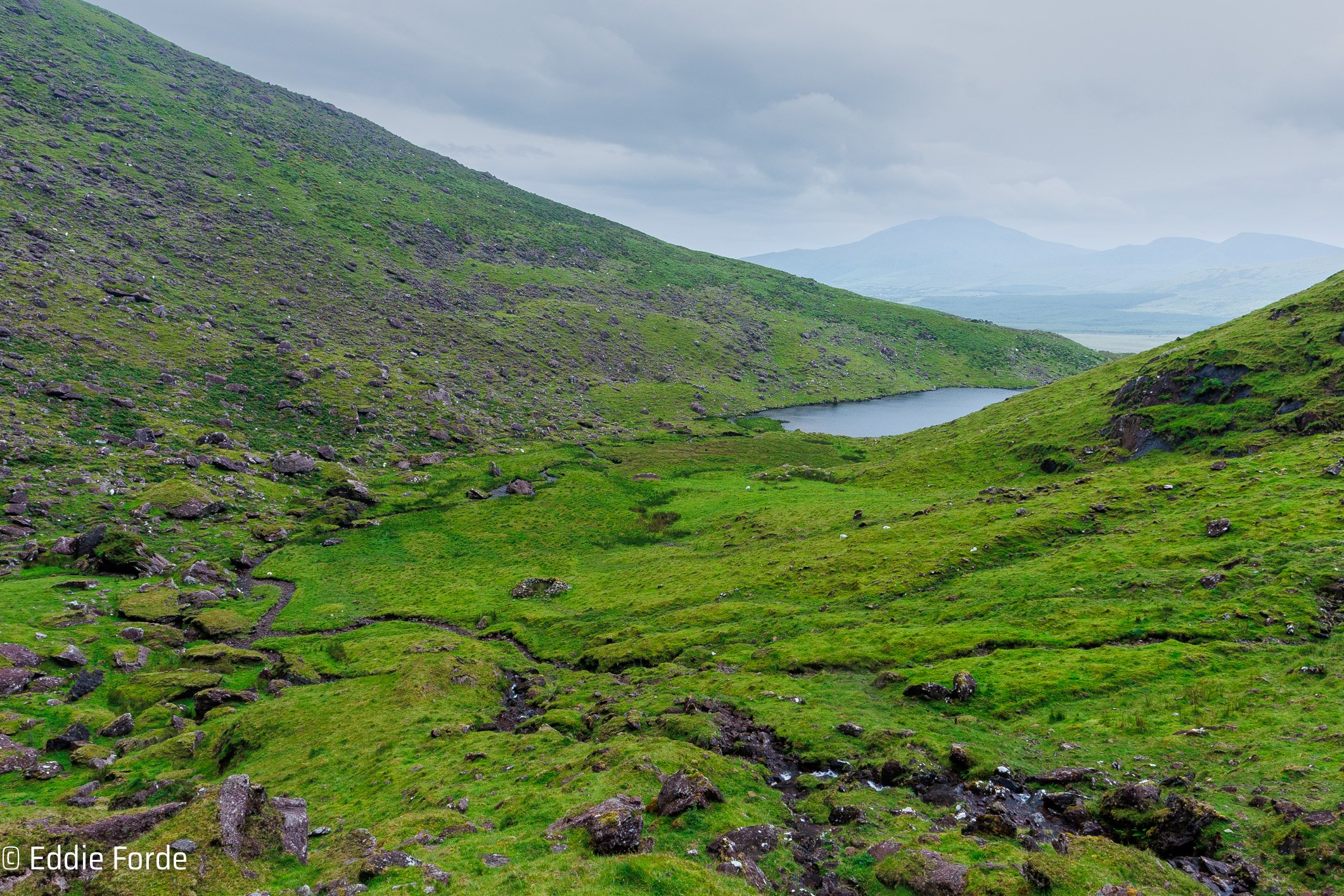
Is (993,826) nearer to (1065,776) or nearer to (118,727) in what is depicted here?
(1065,776)

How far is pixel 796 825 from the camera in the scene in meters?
22.8

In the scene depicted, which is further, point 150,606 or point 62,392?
point 62,392

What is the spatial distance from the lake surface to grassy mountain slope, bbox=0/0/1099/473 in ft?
27.2

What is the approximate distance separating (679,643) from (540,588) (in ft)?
77.3

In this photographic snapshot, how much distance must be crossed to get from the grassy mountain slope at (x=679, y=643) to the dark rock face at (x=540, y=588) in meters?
0.67

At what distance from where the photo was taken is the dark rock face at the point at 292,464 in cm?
8625

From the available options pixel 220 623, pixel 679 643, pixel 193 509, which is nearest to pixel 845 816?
pixel 679 643

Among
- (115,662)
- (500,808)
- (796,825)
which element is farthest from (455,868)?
(115,662)

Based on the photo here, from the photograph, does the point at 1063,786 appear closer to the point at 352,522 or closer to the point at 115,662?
the point at 115,662

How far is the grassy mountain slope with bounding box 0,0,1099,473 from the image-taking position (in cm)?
9388

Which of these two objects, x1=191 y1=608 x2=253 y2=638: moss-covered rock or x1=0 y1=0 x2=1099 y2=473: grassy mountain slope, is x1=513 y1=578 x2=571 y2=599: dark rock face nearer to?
x1=191 y1=608 x2=253 y2=638: moss-covered rock

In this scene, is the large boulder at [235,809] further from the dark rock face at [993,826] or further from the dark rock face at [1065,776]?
the dark rock face at [1065,776]

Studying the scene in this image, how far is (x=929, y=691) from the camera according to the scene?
3177cm

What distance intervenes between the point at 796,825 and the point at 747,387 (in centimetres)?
16320
